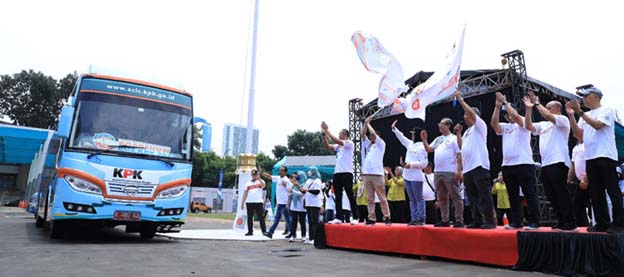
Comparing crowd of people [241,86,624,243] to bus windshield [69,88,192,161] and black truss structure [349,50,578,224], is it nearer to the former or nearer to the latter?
bus windshield [69,88,192,161]

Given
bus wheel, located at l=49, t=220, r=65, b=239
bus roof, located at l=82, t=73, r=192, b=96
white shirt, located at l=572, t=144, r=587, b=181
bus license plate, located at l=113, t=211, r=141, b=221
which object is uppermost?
bus roof, located at l=82, t=73, r=192, b=96

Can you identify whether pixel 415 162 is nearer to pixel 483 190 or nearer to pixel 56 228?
pixel 483 190

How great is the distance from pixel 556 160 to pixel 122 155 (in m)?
6.72

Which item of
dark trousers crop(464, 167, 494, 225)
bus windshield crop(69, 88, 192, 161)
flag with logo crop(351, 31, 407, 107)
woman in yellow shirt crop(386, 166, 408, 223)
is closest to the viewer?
dark trousers crop(464, 167, 494, 225)

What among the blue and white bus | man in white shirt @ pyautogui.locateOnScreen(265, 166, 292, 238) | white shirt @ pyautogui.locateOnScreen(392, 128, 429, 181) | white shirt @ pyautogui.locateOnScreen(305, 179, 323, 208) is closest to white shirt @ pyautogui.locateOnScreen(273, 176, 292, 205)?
man in white shirt @ pyautogui.locateOnScreen(265, 166, 292, 238)

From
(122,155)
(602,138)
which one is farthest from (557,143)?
(122,155)

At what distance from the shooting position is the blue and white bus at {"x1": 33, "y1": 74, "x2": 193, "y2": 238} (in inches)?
288

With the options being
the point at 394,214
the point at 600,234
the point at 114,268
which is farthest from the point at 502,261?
the point at 394,214

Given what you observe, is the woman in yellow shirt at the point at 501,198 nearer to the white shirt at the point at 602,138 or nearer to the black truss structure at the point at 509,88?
the black truss structure at the point at 509,88

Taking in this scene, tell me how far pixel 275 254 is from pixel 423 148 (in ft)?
9.85

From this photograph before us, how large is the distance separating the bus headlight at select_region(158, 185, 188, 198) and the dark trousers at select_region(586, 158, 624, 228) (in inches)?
254

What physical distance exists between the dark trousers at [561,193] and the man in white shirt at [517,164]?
10.9 inches

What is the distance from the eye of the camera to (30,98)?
154 ft

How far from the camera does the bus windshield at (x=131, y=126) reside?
7.62 m
